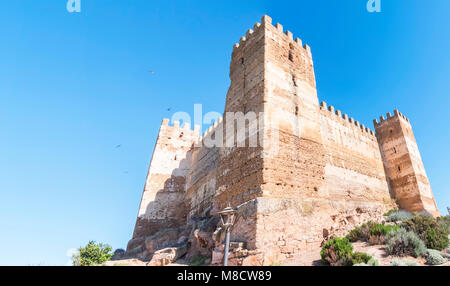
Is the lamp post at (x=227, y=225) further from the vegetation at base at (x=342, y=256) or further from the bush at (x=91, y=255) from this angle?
the bush at (x=91, y=255)

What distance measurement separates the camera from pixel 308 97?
1270cm

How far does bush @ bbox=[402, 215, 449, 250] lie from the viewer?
7.49 metres

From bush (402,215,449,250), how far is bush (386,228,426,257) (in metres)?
0.60

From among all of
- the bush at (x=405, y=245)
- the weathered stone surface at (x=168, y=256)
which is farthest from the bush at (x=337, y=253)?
the weathered stone surface at (x=168, y=256)

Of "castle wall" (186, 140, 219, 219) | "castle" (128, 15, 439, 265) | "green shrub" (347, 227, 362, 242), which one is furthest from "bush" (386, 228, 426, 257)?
"castle wall" (186, 140, 219, 219)

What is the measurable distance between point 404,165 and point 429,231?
48.7 ft

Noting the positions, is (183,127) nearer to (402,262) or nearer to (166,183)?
(166,183)

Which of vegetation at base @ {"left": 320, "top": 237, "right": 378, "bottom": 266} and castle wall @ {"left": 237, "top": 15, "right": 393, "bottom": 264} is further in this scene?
castle wall @ {"left": 237, "top": 15, "right": 393, "bottom": 264}

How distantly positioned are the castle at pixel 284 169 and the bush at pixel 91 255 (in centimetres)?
192

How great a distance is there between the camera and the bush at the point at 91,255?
58.4 ft

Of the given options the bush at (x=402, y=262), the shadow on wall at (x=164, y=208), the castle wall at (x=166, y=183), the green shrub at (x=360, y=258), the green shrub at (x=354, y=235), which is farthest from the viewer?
the castle wall at (x=166, y=183)

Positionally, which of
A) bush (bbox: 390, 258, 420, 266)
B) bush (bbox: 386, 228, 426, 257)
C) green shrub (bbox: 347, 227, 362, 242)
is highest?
green shrub (bbox: 347, 227, 362, 242)

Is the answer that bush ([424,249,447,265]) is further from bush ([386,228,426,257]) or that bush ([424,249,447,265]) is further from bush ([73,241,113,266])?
bush ([73,241,113,266])

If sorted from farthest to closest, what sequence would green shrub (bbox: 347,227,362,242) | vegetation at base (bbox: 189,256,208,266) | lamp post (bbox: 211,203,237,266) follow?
vegetation at base (bbox: 189,256,208,266), green shrub (bbox: 347,227,362,242), lamp post (bbox: 211,203,237,266)
